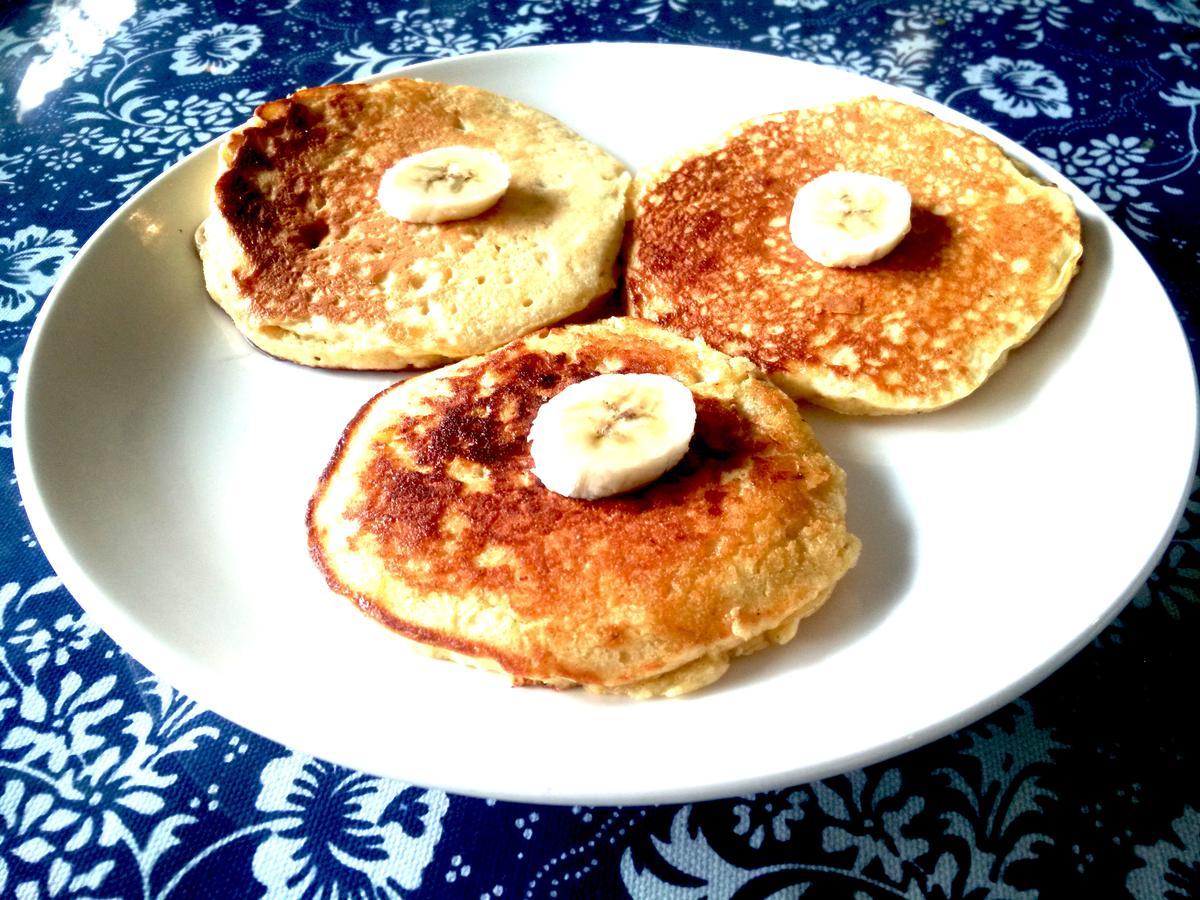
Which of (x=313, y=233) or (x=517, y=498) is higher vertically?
(x=313, y=233)

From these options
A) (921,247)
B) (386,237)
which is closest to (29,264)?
(386,237)

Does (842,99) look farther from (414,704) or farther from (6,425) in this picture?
(6,425)

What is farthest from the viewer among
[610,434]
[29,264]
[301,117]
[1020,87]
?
[1020,87]

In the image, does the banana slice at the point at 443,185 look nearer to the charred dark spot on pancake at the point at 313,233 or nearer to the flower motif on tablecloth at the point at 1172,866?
the charred dark spot on pancake at the point at 313,233

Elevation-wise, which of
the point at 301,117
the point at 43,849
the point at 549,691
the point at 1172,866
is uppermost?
the point at 301,117

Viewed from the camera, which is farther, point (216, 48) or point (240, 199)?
point (216, 48)

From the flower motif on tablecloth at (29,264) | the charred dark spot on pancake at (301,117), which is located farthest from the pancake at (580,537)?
the flower motif on tablecloth at (29,264)

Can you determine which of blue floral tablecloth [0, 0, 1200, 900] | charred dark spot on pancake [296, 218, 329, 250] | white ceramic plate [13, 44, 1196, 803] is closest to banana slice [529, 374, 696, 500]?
white ceramic plate [13, 44, 1196, 803]

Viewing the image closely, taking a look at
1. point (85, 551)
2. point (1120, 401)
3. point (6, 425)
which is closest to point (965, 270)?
point (1120, 401)

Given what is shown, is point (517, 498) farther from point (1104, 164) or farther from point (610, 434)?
point (1104, 164)
